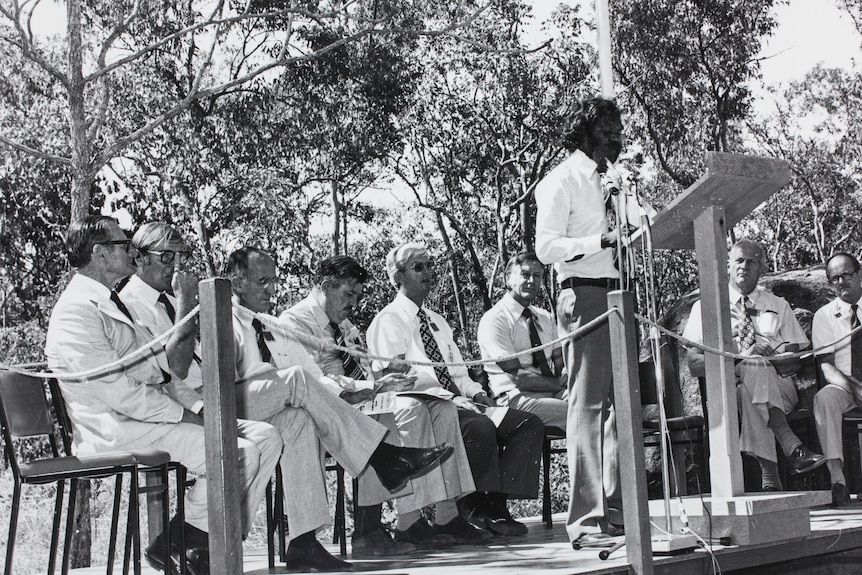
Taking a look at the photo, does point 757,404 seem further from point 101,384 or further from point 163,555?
point 101,384

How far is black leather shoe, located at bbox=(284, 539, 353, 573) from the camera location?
4227 millimetres

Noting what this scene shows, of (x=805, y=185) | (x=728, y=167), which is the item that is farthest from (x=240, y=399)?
(x=805, y=185)

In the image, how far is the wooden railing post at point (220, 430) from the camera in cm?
313

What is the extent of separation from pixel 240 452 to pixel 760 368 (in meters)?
3.46

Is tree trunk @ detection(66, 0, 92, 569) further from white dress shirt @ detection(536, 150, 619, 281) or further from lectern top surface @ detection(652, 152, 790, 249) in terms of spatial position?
lectern top surface @ detection(652, 152, 790, 249)

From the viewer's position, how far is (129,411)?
4023 mm

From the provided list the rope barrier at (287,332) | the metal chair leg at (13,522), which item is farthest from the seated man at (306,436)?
the metal chair leg at (13,522)

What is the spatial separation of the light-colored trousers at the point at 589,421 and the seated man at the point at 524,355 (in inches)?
64.2

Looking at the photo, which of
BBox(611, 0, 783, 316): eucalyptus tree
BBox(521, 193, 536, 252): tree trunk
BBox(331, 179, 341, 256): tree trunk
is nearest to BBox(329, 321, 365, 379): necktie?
BBox(331, 179, 341, 256): tree trunk

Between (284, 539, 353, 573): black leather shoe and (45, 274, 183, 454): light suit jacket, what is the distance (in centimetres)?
72

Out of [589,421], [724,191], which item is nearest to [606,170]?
[724,191]

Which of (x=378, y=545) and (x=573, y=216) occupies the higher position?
(x=573, y=216)

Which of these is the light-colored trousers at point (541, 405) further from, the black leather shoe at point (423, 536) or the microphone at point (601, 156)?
the microphone at point (601, 156)

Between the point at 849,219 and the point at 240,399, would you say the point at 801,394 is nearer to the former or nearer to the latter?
the point at 240,399
